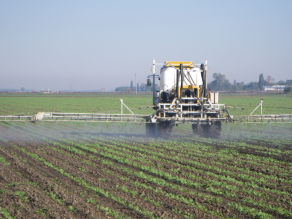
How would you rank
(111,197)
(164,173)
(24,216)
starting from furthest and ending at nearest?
(164,173) → (111,197) → (24,216)

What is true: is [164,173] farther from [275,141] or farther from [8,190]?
[275,141]

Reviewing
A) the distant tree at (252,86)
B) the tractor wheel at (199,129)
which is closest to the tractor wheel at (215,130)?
the tractor wheel at (199,129)

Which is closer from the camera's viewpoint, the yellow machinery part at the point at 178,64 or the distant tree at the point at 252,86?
the yellow machinery part at the point at 178,64

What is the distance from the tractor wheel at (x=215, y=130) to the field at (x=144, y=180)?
1.27m

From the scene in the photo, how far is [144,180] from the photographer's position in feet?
24.3


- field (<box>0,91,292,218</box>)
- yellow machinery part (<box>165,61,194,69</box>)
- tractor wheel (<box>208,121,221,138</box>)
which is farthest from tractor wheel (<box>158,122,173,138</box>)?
yellow machinery part (<box>165,61,194,69</box>)

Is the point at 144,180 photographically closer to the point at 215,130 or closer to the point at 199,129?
the point at 199,129

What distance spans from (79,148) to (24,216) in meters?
6.16

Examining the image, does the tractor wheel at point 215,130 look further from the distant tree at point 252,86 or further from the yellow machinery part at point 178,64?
the distant tree at point 252,86

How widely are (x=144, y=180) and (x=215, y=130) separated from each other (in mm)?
7002

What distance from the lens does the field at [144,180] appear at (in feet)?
18.5

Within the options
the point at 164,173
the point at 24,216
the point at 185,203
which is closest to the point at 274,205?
the point at 185,203

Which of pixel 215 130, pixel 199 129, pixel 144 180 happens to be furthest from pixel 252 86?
pixel 144 180

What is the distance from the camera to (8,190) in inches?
260
